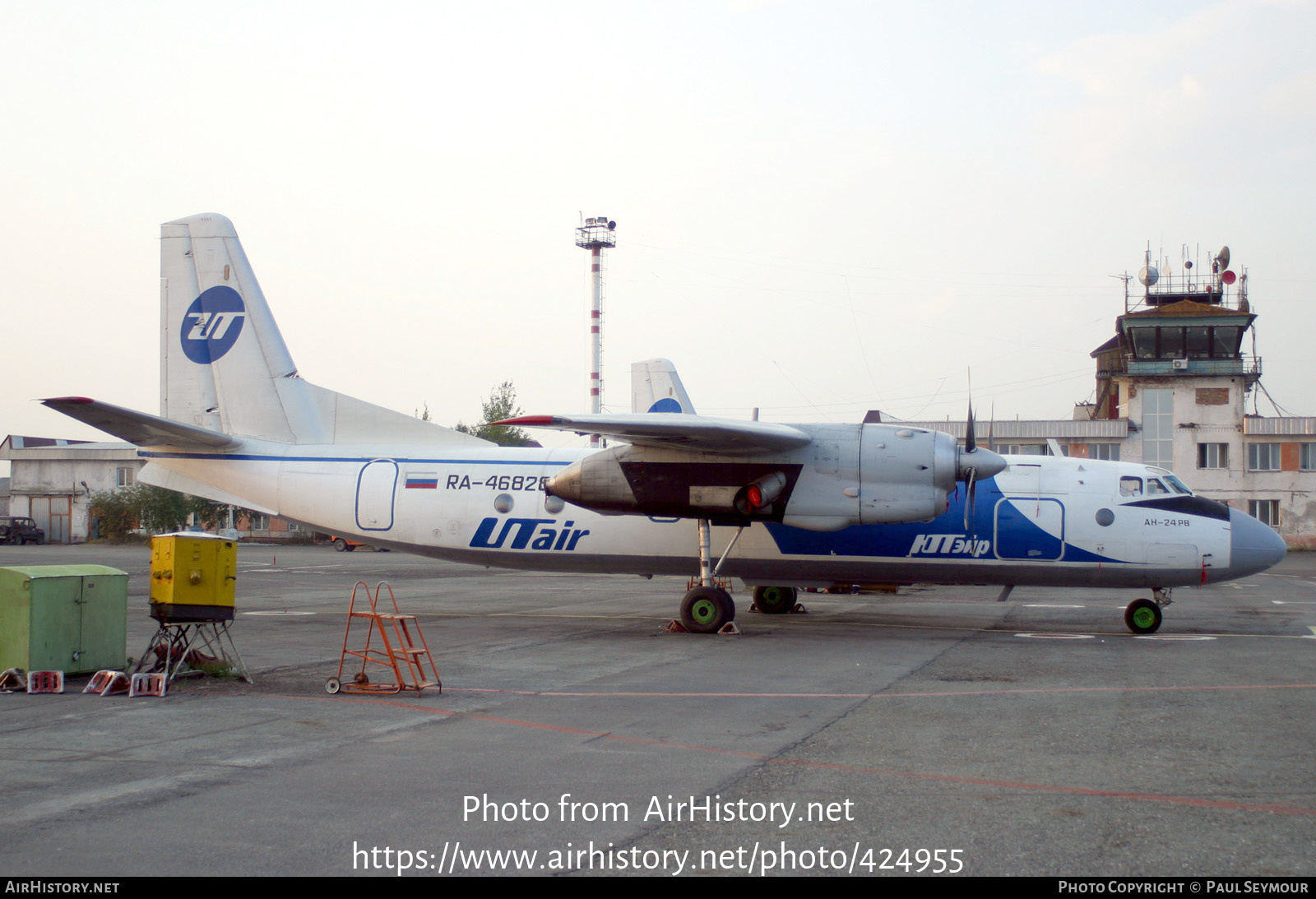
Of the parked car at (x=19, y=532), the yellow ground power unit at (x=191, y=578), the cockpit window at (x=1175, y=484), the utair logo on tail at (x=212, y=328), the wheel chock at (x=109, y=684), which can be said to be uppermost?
the utair logo on tail at (x=212, y=328)

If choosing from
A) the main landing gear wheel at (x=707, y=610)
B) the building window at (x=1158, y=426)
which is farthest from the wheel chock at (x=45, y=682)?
the building window at (x=1158, y=426)

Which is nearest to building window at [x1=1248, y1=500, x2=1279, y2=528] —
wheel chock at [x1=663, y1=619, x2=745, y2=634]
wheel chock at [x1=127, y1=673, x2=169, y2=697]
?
wheel chock at [x1=663, y1=619, x2=745, y2=634]

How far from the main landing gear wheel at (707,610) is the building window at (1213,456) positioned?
46.0 m

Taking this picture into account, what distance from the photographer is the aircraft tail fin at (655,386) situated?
2966cm

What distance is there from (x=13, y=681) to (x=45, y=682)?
1.48ft

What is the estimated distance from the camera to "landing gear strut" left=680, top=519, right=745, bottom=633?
15953 millimetres

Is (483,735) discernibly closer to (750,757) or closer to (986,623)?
(750,757)

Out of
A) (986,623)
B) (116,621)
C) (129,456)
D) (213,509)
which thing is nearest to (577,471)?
(116,621)

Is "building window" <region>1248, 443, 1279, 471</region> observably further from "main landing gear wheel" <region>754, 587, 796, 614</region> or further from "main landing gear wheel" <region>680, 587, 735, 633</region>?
"main landing gear wheel" <region>680, 587, 735, 633</region>

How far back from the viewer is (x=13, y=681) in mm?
10375

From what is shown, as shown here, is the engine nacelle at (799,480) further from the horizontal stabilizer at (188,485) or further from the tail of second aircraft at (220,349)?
the horizontal stabilizer at (188,485)

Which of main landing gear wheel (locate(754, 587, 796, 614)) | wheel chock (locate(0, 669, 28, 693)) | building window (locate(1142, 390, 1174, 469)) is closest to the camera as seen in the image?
wheel chock (locate(0, 669, 28, 693))

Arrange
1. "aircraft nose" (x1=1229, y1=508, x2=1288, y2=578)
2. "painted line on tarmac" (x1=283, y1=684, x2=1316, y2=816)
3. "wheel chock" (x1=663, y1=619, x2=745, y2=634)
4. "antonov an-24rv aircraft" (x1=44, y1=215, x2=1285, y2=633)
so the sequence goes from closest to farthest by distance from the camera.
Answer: "painted line on tarmac" (x1=283, y1=684, x2=1316, y2=816) → "antonov an-24rv aircraft" (x1=44, y1=215, x2=1285, y2=633) → "aircraft nose" (x1=1229, y1=508, x2=1288, y2=578) → "wheel chock" (x1=663, y1=619, x2=745, y2=634)

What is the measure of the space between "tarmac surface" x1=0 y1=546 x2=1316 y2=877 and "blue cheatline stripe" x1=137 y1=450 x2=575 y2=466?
4.05 meters
